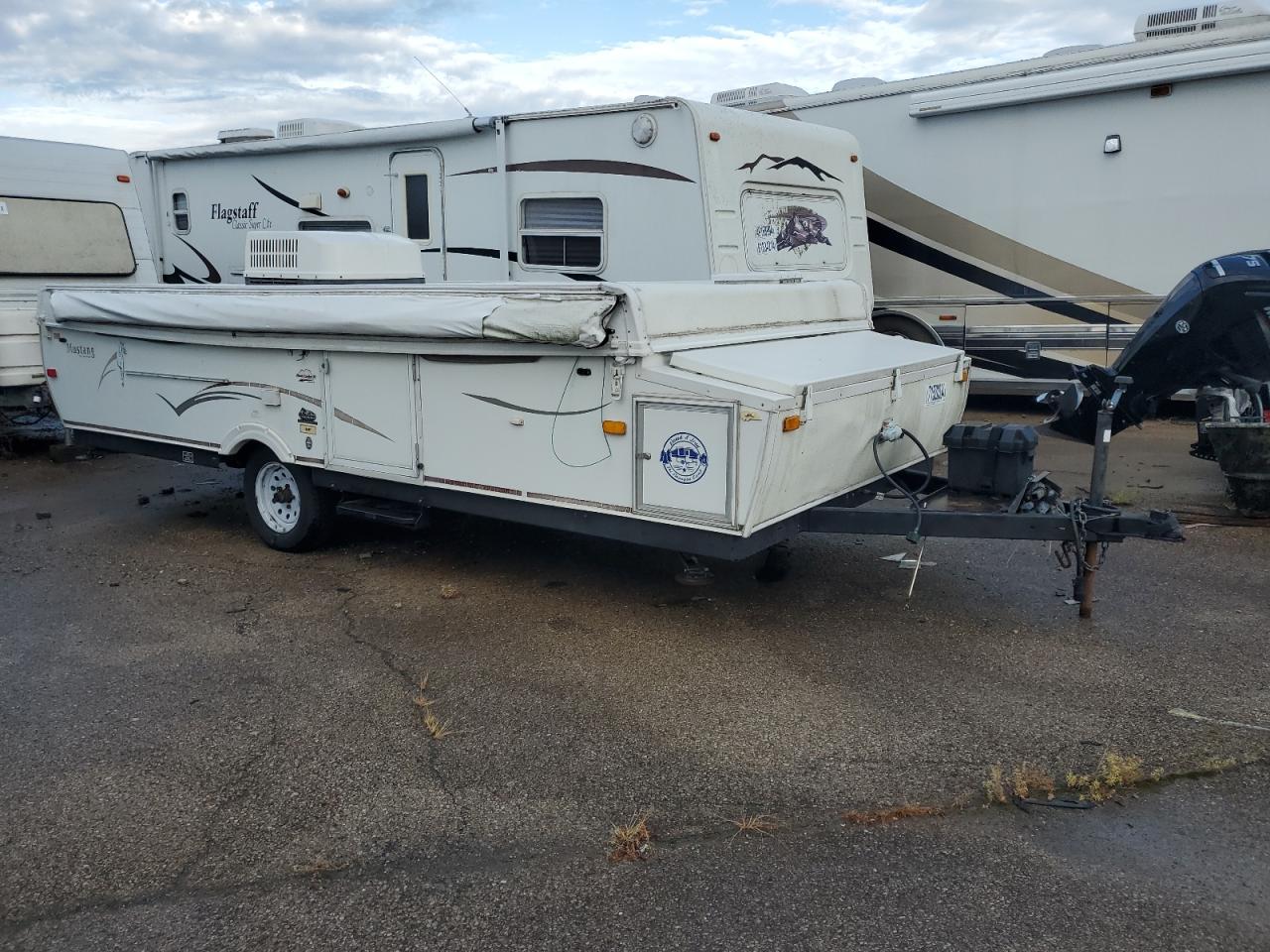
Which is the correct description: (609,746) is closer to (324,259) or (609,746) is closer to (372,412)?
(372,412)

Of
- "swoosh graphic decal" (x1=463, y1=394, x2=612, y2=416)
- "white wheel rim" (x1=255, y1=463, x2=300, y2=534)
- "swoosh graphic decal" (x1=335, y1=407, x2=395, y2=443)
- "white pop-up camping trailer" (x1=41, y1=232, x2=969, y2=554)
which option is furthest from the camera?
"white wheel rim" (x1=255, y1=463, x2=300, y2=534)

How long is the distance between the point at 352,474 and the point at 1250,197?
26.8 feet

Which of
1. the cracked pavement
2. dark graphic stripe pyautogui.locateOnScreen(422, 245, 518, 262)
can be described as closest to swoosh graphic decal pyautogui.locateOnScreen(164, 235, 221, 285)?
dark graphic stripe pyautogui.locateOnScreen(422, 245, 518, 262)

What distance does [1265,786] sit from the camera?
162 inches

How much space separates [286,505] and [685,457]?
337 centimetres

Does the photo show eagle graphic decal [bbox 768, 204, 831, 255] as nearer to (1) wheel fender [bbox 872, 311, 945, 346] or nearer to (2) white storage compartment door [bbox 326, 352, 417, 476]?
(1) wheel fender [bbox 872, 311, 945, 346]

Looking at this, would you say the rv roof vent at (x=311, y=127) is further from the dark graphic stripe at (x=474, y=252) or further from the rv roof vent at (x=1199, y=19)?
the rv roof vent at (x=1199, y=19)

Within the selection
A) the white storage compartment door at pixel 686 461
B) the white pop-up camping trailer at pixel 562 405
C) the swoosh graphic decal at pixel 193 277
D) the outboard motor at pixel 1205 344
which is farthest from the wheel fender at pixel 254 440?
the swoosh graphic decal at pixel 193 277

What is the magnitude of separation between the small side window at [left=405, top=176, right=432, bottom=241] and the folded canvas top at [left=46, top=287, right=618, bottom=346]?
291 centimetres

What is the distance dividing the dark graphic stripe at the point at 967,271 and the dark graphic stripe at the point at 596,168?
4.04 meters

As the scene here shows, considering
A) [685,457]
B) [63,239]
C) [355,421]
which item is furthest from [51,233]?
[685,457]

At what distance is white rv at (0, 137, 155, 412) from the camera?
1020cm

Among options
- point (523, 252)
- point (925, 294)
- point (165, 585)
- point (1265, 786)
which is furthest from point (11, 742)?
point (925, 294)

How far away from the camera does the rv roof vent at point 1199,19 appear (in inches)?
393
